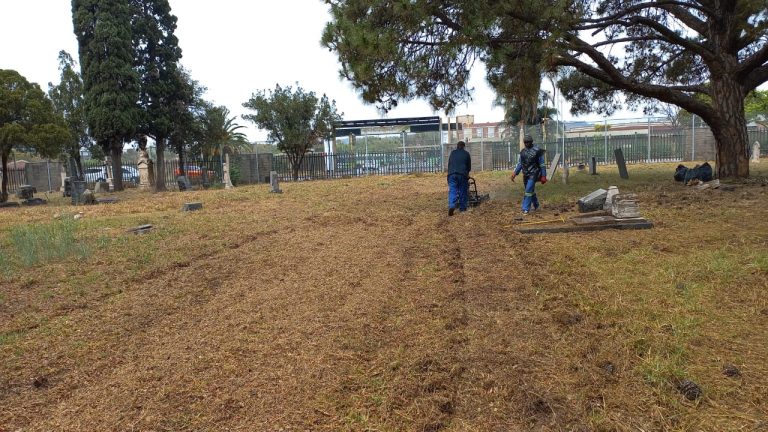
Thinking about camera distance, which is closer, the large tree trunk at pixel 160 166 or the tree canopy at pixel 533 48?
the tree canopy at pixel 533 48

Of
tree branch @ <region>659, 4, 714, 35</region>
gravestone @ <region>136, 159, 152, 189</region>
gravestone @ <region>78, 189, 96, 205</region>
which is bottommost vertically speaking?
gravestone @ <region>78, 189, 96, 205</region>

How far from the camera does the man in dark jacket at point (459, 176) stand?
11.2 metres

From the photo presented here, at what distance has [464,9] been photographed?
1005 centimetres

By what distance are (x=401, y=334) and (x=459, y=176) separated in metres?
7.34

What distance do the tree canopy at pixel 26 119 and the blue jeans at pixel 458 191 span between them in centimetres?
1561

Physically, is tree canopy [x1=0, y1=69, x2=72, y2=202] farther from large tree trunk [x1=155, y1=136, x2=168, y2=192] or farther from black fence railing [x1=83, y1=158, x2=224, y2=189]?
black fence railing [x1=83, y1=158, x2=224, y2=189]

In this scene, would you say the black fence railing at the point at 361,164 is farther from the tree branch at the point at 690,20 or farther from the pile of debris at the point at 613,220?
the pile of debris at the point at 613,220

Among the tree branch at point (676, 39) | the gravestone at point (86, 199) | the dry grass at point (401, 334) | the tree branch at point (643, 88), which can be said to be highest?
the tree branch at point (676, 39)

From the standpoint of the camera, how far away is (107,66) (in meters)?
23.6

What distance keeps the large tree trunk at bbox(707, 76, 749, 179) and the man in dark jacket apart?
7.70m

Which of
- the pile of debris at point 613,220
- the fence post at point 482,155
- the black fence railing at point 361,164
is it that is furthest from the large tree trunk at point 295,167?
the pile of debris at point 613,220

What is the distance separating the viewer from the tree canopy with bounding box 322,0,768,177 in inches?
396

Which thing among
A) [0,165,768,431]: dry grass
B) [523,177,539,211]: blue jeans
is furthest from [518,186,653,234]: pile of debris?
[523,177,539,211]: blue jeans

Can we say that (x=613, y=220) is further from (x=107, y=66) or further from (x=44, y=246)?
(x=107, y=66)
